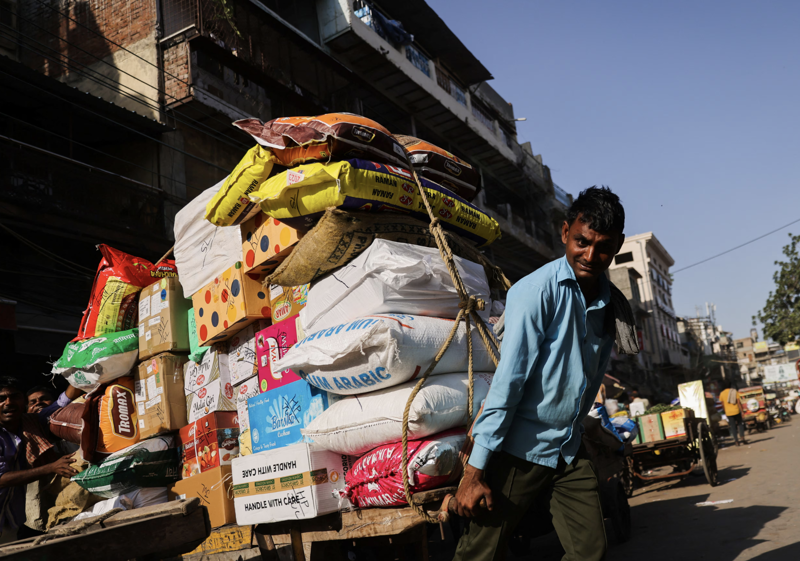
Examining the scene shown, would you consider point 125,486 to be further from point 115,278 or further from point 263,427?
point 115,278

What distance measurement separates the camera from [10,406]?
158 inches

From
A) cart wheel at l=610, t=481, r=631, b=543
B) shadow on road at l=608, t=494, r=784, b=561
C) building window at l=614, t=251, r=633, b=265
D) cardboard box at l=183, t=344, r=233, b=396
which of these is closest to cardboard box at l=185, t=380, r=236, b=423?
cardboard box at l=183, t=344, r=233, b=396

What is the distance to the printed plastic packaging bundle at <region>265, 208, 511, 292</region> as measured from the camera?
301cm

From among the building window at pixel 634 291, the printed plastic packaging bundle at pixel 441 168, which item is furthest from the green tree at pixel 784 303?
the printed plastic packaging bundle at pixel 441 168

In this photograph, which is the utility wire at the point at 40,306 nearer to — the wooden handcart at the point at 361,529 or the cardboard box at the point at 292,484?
the cardboard box at the point at 292,484

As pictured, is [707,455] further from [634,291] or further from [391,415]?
[634,291]

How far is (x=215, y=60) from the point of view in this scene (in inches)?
492

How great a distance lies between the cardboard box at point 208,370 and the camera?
12.6 ft

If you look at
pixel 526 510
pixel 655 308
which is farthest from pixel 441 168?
pixel 655 308

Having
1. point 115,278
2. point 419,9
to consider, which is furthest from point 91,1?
point 115,278

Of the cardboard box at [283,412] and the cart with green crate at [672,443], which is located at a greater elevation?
the cardboard box at [283,412]

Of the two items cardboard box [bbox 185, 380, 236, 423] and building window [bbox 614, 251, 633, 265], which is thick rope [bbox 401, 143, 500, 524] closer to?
cardboard box [bbox 185, 380, 236, 423]

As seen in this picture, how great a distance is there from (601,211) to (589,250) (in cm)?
13

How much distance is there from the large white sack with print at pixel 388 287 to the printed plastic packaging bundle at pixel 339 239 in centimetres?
7
